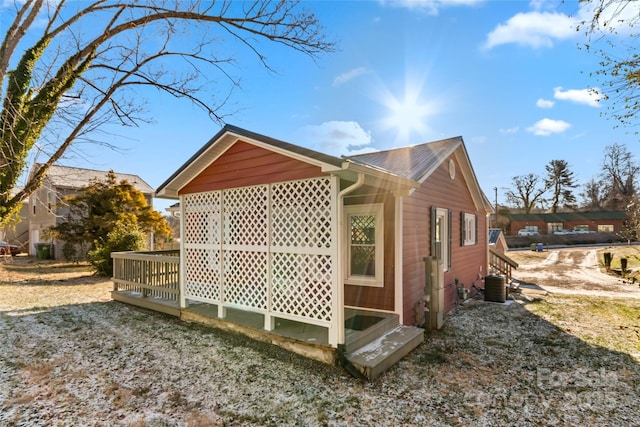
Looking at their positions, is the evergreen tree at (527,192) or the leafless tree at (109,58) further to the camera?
the evergreen tree at (527,192)

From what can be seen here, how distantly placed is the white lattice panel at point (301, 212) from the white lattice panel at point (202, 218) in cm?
145

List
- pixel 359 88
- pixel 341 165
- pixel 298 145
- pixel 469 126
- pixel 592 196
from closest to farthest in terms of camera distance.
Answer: pixel 341 165 → pixel 298 145 → pixel 359 88 → pixel 469 126 → pixel 592 196

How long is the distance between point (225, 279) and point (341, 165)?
327 cm

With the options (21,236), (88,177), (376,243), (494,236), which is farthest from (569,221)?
(21,236)

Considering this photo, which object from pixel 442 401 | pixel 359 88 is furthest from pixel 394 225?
pixel 359 88

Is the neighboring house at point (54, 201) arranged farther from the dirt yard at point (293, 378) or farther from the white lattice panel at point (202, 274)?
the dirt yard at point (293, 378)

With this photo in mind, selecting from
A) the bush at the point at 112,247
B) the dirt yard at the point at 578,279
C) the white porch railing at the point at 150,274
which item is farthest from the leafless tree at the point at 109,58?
the dirt yard at the point at 578,279

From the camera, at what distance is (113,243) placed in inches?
482

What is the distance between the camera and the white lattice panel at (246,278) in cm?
529

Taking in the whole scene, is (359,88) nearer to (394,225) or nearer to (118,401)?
(394,225)

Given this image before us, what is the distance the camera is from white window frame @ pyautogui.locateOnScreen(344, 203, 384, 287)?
238 inches

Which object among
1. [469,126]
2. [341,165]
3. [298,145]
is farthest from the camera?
[469,126]

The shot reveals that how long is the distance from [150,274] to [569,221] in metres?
51.7

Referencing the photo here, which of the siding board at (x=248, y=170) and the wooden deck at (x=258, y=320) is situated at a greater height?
the siding board at (x=248, y=170)
